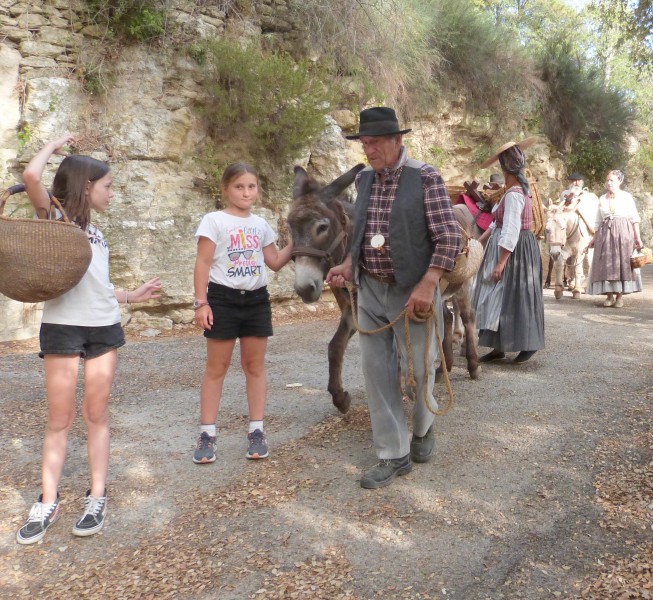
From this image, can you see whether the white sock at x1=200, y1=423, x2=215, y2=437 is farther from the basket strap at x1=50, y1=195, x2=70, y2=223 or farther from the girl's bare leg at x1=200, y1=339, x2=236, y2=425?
the basket strap at x1=50, y1=195, x2=70, y2=223

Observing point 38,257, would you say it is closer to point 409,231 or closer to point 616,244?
point 409,231

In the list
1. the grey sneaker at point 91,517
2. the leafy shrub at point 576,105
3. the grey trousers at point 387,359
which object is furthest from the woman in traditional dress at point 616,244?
the grey sneaker at point 91,517

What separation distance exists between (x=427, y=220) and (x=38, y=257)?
6.26 ft

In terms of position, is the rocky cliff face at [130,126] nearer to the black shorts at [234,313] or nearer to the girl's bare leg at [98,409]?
the black shorts at [234,313]

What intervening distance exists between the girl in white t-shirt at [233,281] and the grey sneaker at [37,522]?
3.13 ft

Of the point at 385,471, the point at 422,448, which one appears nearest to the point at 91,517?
the point at 385,471

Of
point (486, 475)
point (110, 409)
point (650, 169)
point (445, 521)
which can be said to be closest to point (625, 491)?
point (486, 475)

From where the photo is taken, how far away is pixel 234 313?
11.6 feet

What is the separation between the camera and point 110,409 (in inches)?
195

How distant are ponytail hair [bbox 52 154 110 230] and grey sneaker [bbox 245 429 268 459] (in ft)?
5.65

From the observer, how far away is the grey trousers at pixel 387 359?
3.40m

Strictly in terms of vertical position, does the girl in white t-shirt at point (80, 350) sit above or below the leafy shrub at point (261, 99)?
below

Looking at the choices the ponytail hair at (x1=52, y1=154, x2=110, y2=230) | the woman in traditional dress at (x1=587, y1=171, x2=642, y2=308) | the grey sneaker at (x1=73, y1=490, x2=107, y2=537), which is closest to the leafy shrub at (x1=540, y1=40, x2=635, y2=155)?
the woman in traditional dress at (x1=587, y1=171, x2=642, y2=308)

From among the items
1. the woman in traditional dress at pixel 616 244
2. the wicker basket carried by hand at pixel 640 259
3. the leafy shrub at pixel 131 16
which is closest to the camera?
the leafy shrub at pixel 131 16
